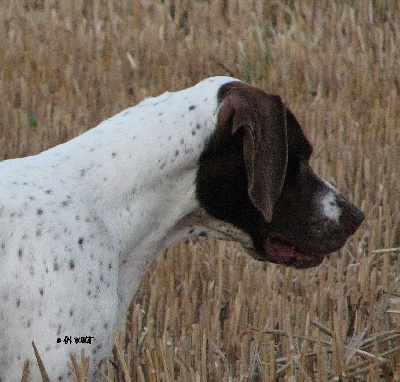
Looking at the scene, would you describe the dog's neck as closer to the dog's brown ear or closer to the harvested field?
the dog's brown ear

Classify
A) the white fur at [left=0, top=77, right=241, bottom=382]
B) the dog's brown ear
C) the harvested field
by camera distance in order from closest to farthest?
the white fur at [left=0, top=77, right=241, bottom=382] < the dog's brown ear < the harvested field

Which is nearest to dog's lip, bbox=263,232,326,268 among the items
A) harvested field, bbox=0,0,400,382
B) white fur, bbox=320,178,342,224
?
white fur, bbox=320,178,342,224

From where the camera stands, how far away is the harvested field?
12.2 ft

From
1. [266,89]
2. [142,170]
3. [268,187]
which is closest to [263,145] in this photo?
[268,187]

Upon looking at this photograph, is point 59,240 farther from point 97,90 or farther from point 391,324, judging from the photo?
point 97,90

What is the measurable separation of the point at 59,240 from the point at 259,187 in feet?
2.30

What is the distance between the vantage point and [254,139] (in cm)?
344

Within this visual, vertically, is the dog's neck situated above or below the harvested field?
above

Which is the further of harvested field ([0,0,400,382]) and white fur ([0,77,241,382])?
harvested field ([0,0,400,382])

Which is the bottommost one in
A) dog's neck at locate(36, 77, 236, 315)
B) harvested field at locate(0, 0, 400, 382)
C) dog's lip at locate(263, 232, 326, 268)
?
harvested field at locate(0, 0, 400, 382)

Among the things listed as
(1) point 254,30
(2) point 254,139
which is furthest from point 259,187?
(1) point 254,30

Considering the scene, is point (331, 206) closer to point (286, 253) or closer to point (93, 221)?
point (286, 253)

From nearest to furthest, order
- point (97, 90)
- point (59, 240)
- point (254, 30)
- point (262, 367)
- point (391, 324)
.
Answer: point (59, 240), point (262, 367), point (391, 324), point (97, 90), point (254, 30)

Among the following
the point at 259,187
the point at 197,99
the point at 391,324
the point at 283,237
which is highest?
the point at 197,99
